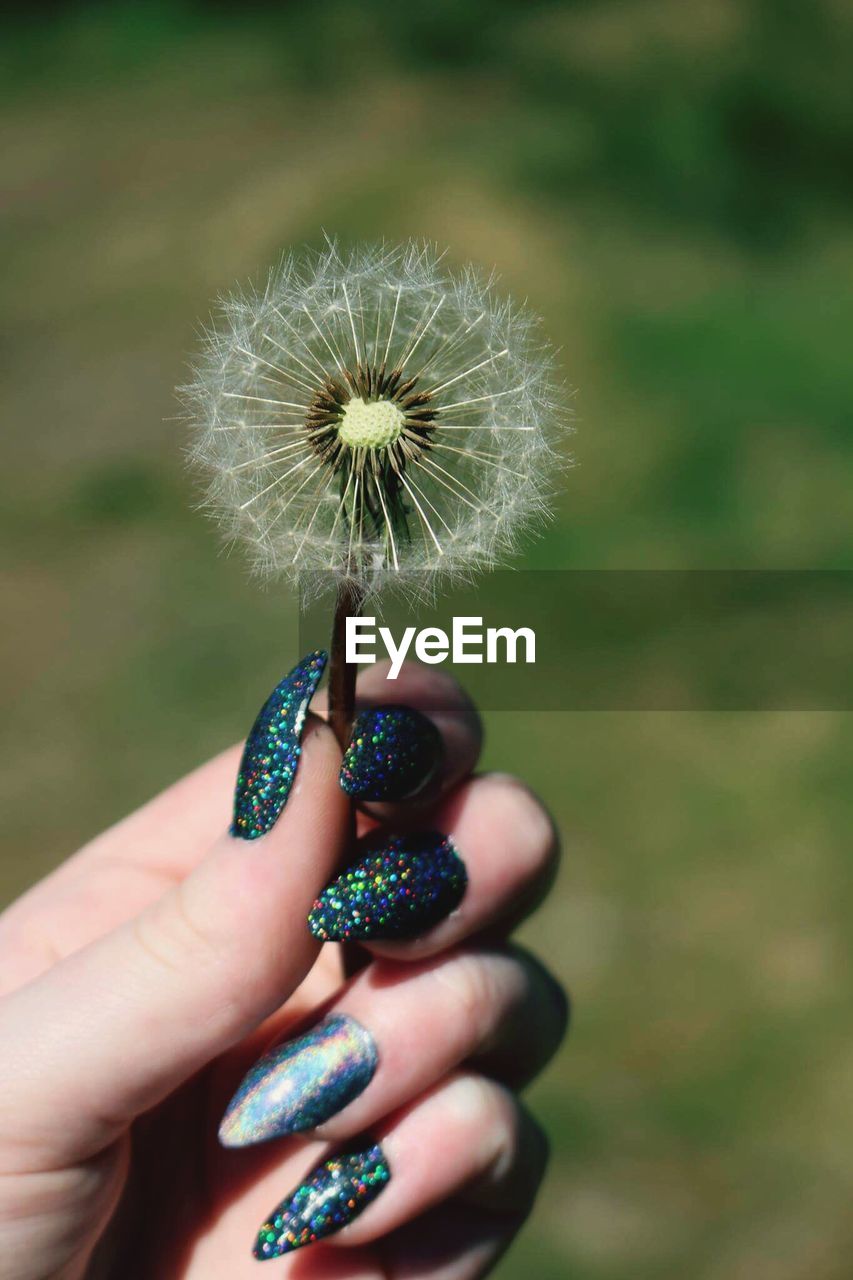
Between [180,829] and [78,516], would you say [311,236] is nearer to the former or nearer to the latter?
[78,516]

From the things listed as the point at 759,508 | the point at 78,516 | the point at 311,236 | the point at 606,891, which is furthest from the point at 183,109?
the point at 606,891

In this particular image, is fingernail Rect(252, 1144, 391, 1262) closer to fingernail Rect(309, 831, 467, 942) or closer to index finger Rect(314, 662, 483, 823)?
fingernail Rect(309, 831, 467, 942)

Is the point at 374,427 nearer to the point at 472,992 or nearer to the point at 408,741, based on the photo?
the point at 408,741

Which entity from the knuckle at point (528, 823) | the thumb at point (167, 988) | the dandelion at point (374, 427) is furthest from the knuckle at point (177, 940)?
the knuckle at point (528, 823)

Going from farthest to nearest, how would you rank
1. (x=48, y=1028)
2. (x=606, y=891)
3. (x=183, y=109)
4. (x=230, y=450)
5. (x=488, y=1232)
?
(x=183, y=109), (x=606, y=891), (x=488, y=1232), (x=230, y=450), (x=48, y=1028)

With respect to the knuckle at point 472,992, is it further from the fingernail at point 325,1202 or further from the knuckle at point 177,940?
the knuckle at point 177,940

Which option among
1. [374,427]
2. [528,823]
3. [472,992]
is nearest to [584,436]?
[528,823]
